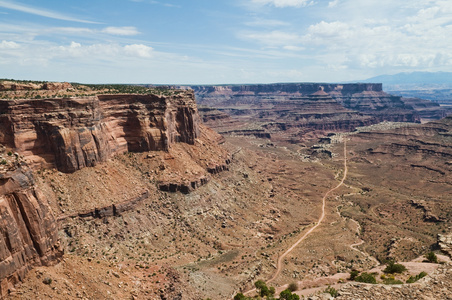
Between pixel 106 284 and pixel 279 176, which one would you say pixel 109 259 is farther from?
pixel 279 176

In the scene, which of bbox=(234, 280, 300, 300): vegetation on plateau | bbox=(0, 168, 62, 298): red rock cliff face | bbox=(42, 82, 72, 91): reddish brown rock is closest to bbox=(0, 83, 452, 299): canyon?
bbox=(0, 168, 62, 298): red rock cliff face

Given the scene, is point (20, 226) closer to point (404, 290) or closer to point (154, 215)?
point (154, 215)

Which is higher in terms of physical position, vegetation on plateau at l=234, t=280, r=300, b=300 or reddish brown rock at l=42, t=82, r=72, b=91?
reddish brown rock at l=42, t=82, r=72, b=91

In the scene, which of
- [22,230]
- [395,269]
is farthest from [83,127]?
[395,269]

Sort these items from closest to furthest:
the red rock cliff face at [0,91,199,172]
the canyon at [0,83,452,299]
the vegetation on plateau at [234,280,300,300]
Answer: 1. the canyon at [0,83,452,299]
2. the vegetation on plateau at [234,280,300,300]
3. the red rock cliff face at [0,91,199,172]

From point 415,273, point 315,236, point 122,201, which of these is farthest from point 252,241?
point 415,273

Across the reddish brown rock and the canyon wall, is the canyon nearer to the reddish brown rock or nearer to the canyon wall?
the canyon wall

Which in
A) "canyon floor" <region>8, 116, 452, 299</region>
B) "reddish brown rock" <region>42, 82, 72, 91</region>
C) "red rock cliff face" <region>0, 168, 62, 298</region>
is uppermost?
"reddish brown rock" <region>42, 82, 72, 91</region>

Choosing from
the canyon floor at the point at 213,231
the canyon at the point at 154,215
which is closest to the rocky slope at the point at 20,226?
the canyon at the point at 154,215
